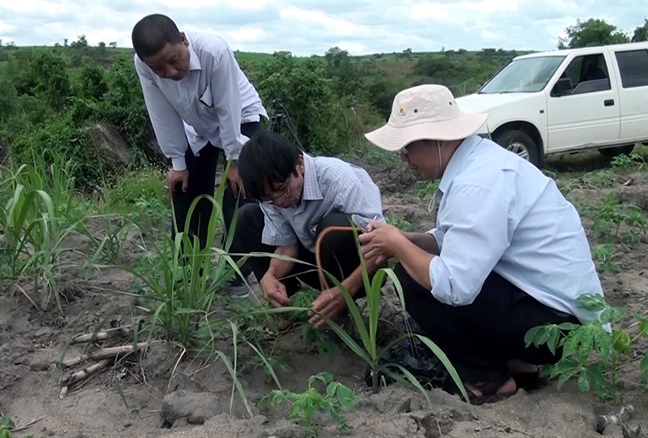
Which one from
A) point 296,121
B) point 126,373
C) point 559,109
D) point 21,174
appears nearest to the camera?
point 126,373

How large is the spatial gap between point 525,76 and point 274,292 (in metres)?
6.48

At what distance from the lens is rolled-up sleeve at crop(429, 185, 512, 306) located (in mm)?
2088

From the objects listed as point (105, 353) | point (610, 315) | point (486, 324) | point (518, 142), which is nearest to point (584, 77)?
point (518, 142)

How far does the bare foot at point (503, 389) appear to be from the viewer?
8.13 feet

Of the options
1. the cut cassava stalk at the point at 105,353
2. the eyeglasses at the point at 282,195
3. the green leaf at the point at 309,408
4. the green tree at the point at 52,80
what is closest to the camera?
the green leaf at the point at 309,408

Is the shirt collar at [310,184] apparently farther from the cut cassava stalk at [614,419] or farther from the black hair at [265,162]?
the cut cassava stalk at [614,419]

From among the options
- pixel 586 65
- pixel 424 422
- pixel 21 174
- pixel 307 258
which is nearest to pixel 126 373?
pixel 307 258

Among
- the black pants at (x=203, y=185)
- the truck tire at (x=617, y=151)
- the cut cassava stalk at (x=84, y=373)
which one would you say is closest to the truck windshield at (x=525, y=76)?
the truck tire at (x=617, y=151)

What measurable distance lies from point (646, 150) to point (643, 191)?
495 cm

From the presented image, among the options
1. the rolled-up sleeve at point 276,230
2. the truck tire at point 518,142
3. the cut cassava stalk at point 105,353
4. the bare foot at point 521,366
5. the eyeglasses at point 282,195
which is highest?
the eyeglasses at point 282,195

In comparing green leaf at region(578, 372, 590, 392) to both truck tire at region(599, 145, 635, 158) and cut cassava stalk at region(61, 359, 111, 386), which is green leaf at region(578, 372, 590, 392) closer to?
cut cassava stalk at region(61, 359, 111, 386)

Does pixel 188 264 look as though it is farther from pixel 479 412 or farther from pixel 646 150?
pixel 646 150

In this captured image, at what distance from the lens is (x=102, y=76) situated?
42.1 feet

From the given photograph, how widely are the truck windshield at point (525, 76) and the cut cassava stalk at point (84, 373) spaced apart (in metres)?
6.60
